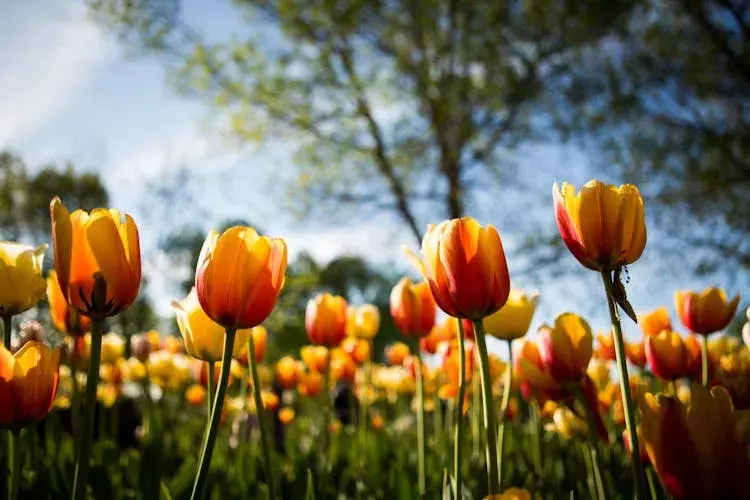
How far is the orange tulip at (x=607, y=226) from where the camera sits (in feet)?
3.25

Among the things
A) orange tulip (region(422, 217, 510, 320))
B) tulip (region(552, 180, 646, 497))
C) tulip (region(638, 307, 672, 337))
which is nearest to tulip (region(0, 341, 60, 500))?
orange tulip (region(422, 217, 510, 320))

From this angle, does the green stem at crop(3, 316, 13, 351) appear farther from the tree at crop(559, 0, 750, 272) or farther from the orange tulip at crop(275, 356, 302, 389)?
the tree at crop(559, 0, 750, 272)

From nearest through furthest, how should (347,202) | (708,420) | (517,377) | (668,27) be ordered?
1. (708,420)
2. (517,377)
3. (668,27)
4. (347,202)

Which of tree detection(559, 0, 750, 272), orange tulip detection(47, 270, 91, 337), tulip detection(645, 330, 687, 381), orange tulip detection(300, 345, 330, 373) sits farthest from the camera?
tree detection(559, 0, 750, 272)

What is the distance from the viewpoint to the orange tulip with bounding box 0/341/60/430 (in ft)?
3.22

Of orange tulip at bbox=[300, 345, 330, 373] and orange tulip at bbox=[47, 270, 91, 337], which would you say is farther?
orange tulip at bbox=[300, 345, 330, 373]

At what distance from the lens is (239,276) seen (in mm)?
949

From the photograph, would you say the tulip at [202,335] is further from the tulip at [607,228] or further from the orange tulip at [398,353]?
the orange tulip at [398,353]

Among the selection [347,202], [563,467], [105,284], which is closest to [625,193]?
[105,284]

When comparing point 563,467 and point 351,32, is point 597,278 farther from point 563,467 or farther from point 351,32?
point 351,32

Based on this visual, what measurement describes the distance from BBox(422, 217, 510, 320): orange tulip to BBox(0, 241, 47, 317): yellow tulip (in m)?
0.69

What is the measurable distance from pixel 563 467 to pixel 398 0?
1124cm

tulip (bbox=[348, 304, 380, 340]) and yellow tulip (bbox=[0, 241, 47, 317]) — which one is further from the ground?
tulip (bbox=[348, 304, 380, 340])

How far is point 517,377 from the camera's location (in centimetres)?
186
